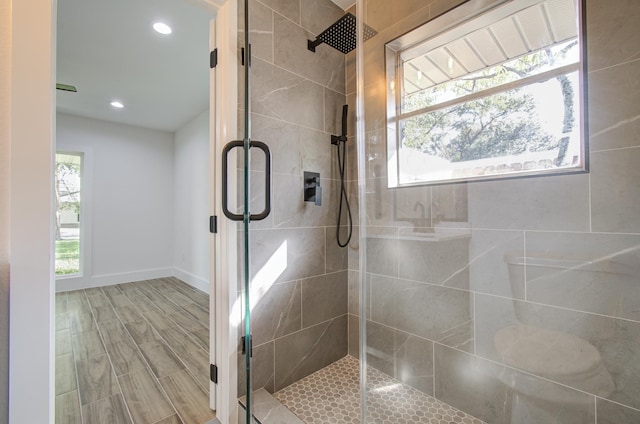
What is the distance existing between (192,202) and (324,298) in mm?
3037

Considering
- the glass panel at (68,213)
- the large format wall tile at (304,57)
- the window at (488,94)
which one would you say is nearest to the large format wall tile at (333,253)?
the window at (488,94)

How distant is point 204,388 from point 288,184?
1.40m

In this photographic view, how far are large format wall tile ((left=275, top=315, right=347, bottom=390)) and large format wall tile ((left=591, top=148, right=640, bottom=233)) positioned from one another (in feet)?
4.89

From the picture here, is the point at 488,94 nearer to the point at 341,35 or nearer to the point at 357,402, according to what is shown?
the point at 341,35

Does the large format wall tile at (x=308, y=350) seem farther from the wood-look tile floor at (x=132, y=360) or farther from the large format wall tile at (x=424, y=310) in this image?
the wood-look tile floor at (x=132, y=360)

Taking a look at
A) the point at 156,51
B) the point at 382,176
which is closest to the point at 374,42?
the point at 382,176

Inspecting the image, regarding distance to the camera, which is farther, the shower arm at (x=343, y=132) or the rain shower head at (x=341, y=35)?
the shower arm at (x=343, y=132)

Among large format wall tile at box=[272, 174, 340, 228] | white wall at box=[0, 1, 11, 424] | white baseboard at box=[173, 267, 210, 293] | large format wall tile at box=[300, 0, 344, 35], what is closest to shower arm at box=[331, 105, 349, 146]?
large format wall tile at box=[272, 174, 340, 228]

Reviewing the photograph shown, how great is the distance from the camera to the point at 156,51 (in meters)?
2.33

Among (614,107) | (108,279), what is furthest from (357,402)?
(108,279)

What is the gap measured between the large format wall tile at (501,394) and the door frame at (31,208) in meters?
1.71

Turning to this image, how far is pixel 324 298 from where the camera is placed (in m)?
1.78

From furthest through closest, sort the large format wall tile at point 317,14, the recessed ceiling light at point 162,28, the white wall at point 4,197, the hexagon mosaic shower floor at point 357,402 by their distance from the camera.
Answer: the recessed ceiling light at point 162,28 → the large format wall tile at point 317,14 → the hexagon mosaic shower floor at point 357,402 → the white wall at point 4,197

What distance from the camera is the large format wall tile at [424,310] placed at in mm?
1378
